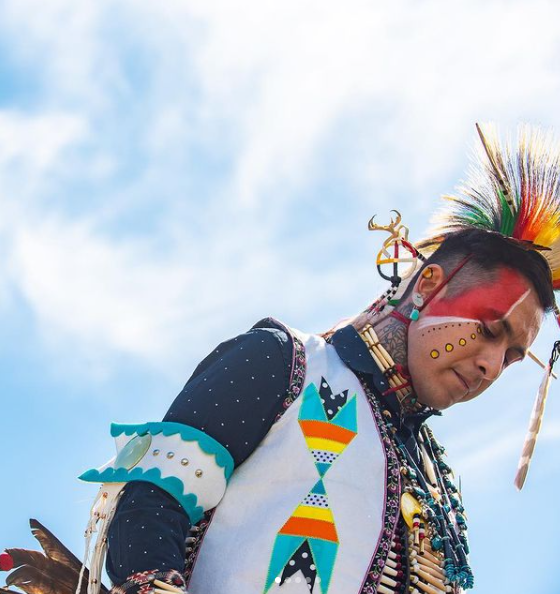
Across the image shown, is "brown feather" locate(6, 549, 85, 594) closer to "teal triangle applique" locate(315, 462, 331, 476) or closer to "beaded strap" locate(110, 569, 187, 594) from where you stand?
"beaded strap" locate(110, 569, 187, 594)

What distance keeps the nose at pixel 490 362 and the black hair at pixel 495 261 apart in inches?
11.3

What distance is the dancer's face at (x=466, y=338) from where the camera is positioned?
3.96m

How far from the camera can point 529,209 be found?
Result: 427 cm

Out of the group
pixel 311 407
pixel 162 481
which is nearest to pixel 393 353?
pixel 311 407

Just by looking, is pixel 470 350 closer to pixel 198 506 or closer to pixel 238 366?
pixel 238 366

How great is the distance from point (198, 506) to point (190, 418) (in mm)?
269

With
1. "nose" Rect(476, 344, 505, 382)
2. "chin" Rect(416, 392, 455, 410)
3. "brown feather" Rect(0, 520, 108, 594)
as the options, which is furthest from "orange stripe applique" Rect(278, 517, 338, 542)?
"nose" Rect(476, 344, 505, 382)

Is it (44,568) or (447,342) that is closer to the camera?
(44,568)

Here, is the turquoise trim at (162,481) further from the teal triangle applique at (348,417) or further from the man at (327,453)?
the teal triangle applique at (348,417)

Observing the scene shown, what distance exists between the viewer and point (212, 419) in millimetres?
3410

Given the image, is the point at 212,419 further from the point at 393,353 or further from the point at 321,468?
the point at 393,353

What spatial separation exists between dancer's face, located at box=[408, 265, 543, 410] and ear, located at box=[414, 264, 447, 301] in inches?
1.3

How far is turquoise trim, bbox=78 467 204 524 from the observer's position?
328 cm

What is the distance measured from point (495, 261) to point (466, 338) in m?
0.38
